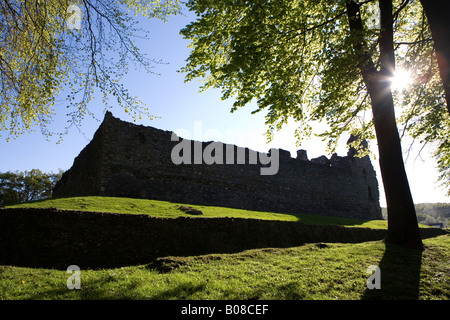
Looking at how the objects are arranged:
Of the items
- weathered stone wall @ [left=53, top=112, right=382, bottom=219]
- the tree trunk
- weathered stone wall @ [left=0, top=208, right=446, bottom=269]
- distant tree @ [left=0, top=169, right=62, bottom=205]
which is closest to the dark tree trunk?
the tree trunk

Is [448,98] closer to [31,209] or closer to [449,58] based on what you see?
[449,58]

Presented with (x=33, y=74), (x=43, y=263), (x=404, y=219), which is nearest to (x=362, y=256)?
(x=404, y=219)

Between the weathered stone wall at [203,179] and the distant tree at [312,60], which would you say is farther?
the weathered stone wall at [203,179]

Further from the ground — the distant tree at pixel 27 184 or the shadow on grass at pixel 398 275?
the distant tree at pixel 27 184

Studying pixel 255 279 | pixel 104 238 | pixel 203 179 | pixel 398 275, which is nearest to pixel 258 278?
pixel 255 279

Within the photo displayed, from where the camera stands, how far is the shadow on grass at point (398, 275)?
4.87m

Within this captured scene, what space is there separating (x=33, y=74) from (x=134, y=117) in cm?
317

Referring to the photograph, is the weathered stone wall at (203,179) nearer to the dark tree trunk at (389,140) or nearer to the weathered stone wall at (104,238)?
the weathered stone wall at (104,238)

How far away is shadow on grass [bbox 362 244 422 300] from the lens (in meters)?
4.87

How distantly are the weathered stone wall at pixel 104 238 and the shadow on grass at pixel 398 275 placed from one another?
438 centimetres

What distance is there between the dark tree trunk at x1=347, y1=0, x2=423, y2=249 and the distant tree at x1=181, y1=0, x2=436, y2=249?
0.03 metres

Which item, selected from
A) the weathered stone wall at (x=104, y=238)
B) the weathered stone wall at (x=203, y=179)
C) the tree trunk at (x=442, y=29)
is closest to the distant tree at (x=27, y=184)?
the weathered stone wall at (x=203, y=179)

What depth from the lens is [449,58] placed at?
571 cm

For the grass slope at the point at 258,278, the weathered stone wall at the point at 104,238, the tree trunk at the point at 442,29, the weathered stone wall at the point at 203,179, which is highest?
the tree trunk at the point at 442,29
